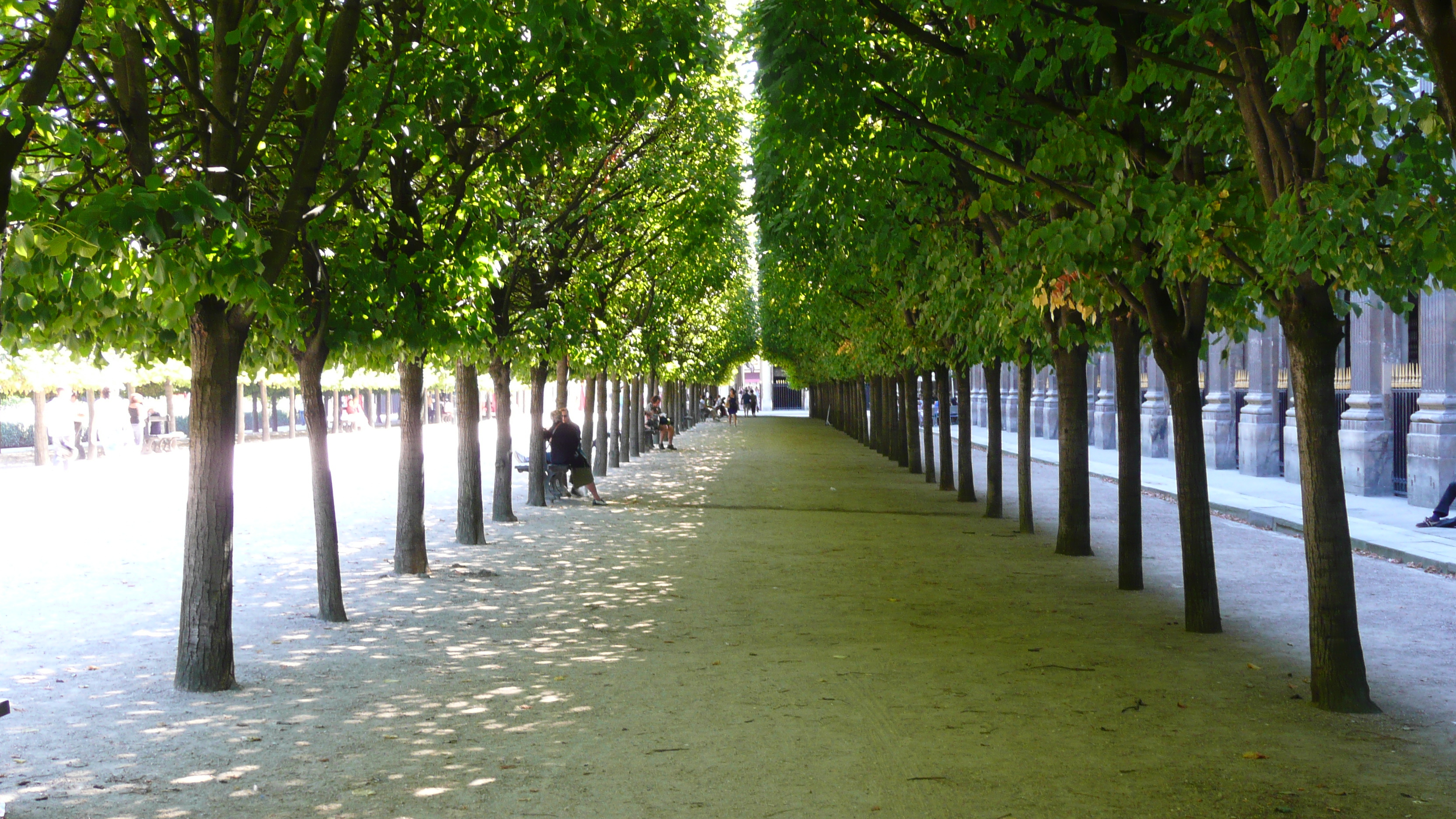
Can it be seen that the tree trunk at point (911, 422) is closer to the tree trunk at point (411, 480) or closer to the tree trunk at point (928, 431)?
the tree trunk at point (928, 431)

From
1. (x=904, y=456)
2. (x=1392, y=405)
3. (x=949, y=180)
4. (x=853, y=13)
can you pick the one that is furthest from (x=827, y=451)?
(x=853, y=13)

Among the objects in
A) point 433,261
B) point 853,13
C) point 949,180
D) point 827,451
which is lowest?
point 827,451

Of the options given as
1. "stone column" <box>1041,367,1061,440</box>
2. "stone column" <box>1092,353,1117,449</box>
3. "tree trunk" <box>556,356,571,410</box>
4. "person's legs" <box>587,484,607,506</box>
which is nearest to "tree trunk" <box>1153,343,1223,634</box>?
"person's legs" <box>587,484,607,506</box>

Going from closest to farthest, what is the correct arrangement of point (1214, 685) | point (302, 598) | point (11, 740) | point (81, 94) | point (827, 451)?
point (11, 740) → point (1214, 685) → point (81, 94) → point (302, 598) → point (827, 451)

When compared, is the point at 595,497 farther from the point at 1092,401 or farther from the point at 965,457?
the point at 1092,401

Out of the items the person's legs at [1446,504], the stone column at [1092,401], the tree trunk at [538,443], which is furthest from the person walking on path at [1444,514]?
the stone column at [1092,401]

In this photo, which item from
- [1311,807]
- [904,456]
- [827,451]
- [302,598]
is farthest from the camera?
[827,451]

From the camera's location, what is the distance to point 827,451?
42062 millimetres

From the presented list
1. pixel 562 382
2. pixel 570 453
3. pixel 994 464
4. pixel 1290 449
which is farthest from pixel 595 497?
pixel 1290 449

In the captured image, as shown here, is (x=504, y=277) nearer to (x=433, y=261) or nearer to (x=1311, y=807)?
(x=433, y=261)

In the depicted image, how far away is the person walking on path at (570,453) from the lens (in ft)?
73.3

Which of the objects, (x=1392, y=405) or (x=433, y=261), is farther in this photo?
(x=1392, y=405)

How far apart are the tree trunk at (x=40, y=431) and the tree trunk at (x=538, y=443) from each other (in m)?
18.3

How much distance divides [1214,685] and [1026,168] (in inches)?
161
